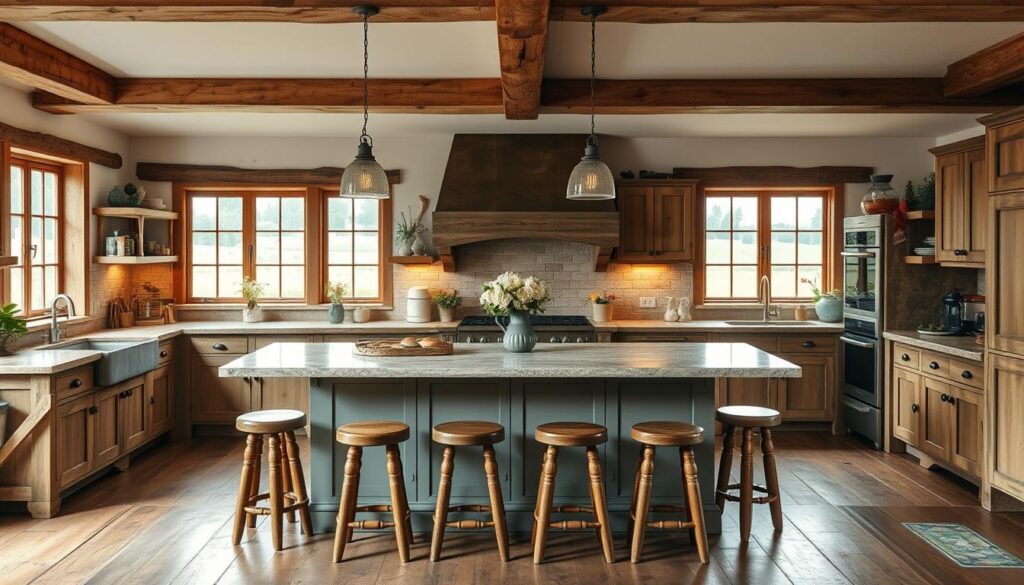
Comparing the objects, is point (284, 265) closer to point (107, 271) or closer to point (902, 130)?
point (107, 271)

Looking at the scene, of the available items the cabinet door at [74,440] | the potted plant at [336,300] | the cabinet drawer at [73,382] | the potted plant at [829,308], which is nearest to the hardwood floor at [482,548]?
the cabinet door at [74,440]

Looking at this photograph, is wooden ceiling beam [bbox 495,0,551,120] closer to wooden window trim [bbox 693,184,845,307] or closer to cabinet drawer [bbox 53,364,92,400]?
wooden window trim [bbox 693,184,845,307]

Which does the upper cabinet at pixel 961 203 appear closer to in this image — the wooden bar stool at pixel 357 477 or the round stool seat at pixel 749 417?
the round stool seat at pixel 749 417

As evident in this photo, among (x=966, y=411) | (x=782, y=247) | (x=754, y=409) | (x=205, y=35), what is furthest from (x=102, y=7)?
(x=782, y=247)

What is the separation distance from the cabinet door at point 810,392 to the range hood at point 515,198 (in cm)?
185

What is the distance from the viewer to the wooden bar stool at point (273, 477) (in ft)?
13.9

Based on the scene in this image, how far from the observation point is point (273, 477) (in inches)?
167

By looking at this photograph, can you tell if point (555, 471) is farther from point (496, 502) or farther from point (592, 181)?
point (592, 181)

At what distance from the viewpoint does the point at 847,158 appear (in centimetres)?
749

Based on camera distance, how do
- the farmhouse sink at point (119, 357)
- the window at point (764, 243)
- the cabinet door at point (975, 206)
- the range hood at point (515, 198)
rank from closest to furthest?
the farmhouse sink at point (119, 357) → the cabinet door at point (975, 206) → the range hood at point (515, 198) → the window at point (764, 243)

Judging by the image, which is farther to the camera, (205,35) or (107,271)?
(107,271)

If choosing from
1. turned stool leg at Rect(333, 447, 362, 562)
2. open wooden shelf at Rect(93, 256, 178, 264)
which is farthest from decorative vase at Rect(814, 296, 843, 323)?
open wooden shelf at Rect(93, 256, 178, 264)

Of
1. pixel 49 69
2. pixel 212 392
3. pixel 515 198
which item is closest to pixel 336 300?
pixel 212 392

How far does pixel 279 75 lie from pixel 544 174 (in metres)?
2.50
